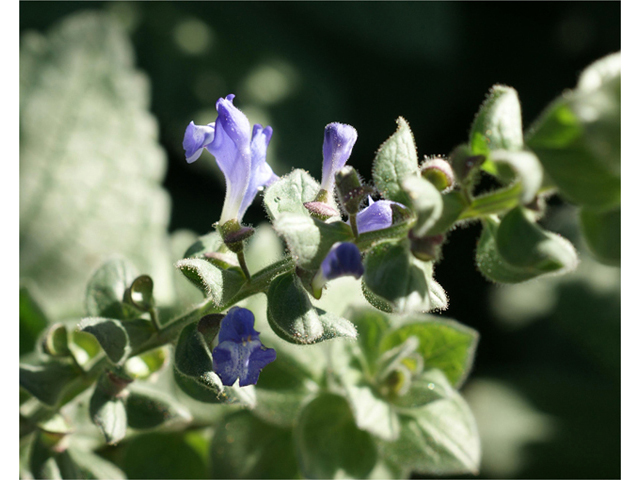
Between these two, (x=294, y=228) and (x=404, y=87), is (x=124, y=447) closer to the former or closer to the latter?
(x=294, y=228)

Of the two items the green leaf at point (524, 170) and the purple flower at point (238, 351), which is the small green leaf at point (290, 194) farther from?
the green leaf at point (524, 170)

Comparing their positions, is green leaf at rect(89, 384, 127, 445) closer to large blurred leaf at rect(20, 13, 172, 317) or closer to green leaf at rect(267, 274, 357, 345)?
green leaf at rect(267, 274, 357, 345)

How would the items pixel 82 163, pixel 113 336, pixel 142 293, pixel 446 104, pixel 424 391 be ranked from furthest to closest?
1. pixel 446 104
2. pixel 82 163
3. pixel 424 391
4. pixel 142 293
5. pixel 113 336

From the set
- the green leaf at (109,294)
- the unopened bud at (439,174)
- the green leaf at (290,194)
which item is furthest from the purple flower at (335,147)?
the green leaf at (109,294)

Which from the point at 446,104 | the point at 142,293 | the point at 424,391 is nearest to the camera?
the point at 142,293

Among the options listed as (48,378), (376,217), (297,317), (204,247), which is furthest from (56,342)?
(376,217)

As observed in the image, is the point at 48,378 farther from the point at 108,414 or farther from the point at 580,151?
the point at 580,151

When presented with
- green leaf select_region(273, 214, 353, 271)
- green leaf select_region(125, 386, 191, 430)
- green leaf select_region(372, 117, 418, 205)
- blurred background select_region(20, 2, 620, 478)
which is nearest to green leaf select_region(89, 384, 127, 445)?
green leaf select_region(125, 386, 191, 430)
